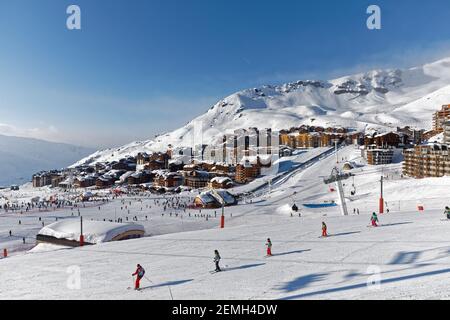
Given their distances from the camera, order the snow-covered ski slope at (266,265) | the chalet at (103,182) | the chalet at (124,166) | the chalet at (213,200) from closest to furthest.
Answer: the snow-covered ski slope at (266,265) < the chalet at (213,200) < the chalet at (103,182) < the chalet at (124,166)

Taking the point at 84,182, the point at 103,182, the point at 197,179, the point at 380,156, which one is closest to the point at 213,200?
the point at 197,179

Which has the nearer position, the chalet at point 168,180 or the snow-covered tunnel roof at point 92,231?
the snow-covered tunnel roof at point 92,231

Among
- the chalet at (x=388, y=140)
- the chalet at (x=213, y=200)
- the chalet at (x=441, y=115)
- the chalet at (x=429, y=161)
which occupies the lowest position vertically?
the chalet at (x=213, y=200)

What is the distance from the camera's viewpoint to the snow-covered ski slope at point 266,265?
376 inches

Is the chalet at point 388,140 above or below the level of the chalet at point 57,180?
above

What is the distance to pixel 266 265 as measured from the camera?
40.8 feet

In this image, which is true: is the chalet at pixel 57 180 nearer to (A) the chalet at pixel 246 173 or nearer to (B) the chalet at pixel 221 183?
(B) the chalet at pixel 221 183

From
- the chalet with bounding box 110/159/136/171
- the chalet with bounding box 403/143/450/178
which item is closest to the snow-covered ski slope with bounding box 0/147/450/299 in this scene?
the chalet with bounding box 403/143/450/178

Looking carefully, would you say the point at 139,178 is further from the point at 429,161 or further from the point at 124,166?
the point at 429,161

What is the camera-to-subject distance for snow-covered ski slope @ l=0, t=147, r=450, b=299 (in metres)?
9.56

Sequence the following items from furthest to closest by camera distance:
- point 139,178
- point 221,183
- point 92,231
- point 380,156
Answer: point 139,178
point 221,183
point 380,156
point 92,231

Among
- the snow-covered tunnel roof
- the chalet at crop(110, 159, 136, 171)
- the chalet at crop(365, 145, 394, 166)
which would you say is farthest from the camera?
the chalet at crop(110, 159, 136, 171)

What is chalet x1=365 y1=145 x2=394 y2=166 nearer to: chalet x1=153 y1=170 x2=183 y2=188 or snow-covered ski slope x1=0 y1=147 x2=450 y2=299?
chalet x1=153 y1=170 x2=183 y2=188

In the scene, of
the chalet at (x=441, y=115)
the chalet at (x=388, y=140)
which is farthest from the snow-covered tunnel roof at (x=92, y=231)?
the chalet at (x=441, y=115)
